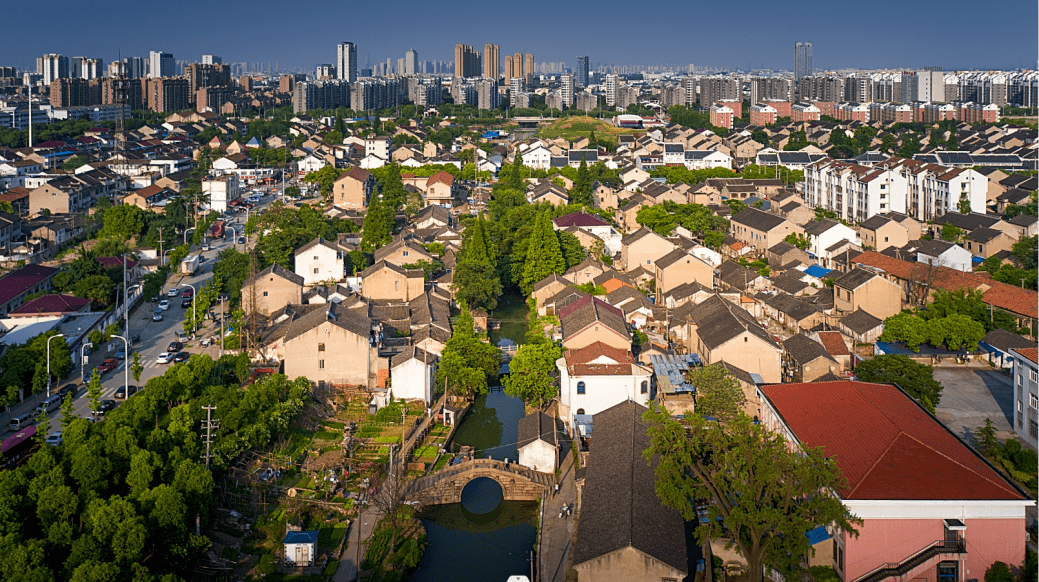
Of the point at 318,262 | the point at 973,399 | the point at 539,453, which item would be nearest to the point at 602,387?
the point at 539,453

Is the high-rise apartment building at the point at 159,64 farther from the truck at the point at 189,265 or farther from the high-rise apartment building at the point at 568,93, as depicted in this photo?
the truck at the point at 189,265

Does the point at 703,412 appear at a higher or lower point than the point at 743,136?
lower

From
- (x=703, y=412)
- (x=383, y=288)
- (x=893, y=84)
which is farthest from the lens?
(x=893, y=84)

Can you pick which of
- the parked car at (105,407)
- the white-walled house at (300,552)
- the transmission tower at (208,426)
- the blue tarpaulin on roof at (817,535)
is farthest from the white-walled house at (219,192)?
the blue tarpaulin on roof at (817,535)

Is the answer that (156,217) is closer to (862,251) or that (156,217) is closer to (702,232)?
(702,232)

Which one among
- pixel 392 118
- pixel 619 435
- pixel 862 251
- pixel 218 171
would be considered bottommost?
pixel 619 435

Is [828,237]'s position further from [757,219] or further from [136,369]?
[136,369]

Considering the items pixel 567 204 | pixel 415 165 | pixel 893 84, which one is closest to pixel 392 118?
pixel 415 165
